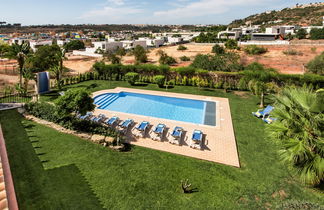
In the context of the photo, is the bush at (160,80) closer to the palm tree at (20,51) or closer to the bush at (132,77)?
the bush at (132,77)

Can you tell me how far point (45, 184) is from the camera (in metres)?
7.14

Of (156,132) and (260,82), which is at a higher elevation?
(260,82)

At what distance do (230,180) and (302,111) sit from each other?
3.90 metres

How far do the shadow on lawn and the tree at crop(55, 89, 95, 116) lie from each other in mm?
2682

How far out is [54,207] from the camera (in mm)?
6215

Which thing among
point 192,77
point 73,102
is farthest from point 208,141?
point 192,77

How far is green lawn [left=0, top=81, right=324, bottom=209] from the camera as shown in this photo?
21.9 ft

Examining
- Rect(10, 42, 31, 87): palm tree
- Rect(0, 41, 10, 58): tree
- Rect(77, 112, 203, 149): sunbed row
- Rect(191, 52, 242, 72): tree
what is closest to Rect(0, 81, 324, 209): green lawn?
Rect(77, 112, 203, 149): sunbed row

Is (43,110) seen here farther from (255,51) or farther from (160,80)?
(255,51)

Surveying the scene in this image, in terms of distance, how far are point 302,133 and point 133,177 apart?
6.14m

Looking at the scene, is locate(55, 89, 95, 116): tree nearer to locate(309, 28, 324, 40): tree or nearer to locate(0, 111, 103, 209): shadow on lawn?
locate(0, 111, 103, 209): shadow on lawn

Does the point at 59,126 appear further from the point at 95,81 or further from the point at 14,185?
the point at 95,81

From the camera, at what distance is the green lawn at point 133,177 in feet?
21.9

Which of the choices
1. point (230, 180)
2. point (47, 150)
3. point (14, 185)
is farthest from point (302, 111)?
point (47, 150)
